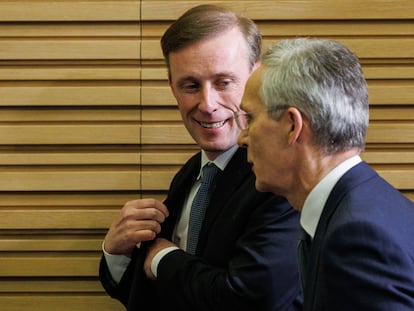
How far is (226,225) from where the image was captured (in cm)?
200

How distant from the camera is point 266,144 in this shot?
167 centimetres

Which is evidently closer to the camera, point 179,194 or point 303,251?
point 303,251

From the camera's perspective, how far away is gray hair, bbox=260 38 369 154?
5.06 feet

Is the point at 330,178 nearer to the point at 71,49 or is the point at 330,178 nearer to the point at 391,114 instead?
the point at 391,114

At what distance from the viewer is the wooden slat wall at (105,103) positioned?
281 centimetres

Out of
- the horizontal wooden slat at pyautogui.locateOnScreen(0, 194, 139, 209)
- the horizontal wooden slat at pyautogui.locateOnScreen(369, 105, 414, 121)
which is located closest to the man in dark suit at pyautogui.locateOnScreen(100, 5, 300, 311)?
Result: the horizontal wooden slat at pyautogui.locateOnScreen(0, 194, 139, 209)

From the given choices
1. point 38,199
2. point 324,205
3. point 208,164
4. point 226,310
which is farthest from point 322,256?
point 38,199

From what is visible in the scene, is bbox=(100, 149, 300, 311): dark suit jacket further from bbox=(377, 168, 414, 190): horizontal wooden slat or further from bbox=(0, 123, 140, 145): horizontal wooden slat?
bbox=(377, 168, 414, 190): horizontal wooden slat

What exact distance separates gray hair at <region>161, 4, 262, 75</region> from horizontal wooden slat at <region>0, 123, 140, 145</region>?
0.66 meters

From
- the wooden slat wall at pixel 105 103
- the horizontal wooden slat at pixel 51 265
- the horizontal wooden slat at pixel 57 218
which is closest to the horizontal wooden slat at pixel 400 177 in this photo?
the wooden slat wall at pixel 105 103

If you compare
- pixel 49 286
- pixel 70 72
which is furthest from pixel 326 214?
pixel 49 286

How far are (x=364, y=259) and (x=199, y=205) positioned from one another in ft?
3.00

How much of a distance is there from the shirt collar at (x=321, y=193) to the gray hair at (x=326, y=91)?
4 centimetres

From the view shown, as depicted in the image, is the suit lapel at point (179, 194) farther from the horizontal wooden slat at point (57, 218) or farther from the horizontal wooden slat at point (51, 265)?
the horizontal wooden slat at point (51, 265)
